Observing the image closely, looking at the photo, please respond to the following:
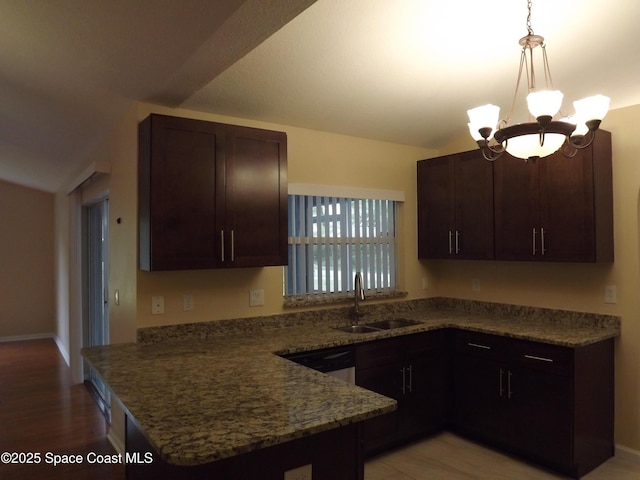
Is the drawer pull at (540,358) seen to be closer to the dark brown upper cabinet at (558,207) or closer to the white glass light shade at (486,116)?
the dark brown upper cabinet at (558,207)

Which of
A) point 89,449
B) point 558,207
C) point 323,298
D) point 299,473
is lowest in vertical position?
point 89,449

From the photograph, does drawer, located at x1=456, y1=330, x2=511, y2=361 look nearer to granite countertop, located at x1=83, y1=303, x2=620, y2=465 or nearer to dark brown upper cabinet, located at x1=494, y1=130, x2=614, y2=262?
granite countertop, located at x1=83, y1=303, x2=620, y2=465

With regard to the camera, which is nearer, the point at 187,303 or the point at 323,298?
the point at 187,303

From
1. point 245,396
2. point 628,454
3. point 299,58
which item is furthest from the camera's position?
point 628,454

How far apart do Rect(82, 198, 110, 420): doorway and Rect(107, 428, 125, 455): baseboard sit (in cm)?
88

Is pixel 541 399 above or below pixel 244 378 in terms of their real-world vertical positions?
below

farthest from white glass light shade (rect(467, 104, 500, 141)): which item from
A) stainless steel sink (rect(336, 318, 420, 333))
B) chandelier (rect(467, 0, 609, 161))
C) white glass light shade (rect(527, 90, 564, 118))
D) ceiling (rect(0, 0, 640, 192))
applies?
stainless steel sink (rect(336, 318, 420, 333))

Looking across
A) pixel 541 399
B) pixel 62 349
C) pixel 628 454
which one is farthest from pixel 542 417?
pixel 62 349

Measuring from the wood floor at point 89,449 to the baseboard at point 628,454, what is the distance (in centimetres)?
4

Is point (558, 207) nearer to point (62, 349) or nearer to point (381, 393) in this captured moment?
point (381, 393)

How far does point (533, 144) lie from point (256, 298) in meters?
2.03

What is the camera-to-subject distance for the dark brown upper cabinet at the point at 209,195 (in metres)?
2.56

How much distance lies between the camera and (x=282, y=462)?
1630mm

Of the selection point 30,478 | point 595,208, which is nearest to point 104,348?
point 30,478
